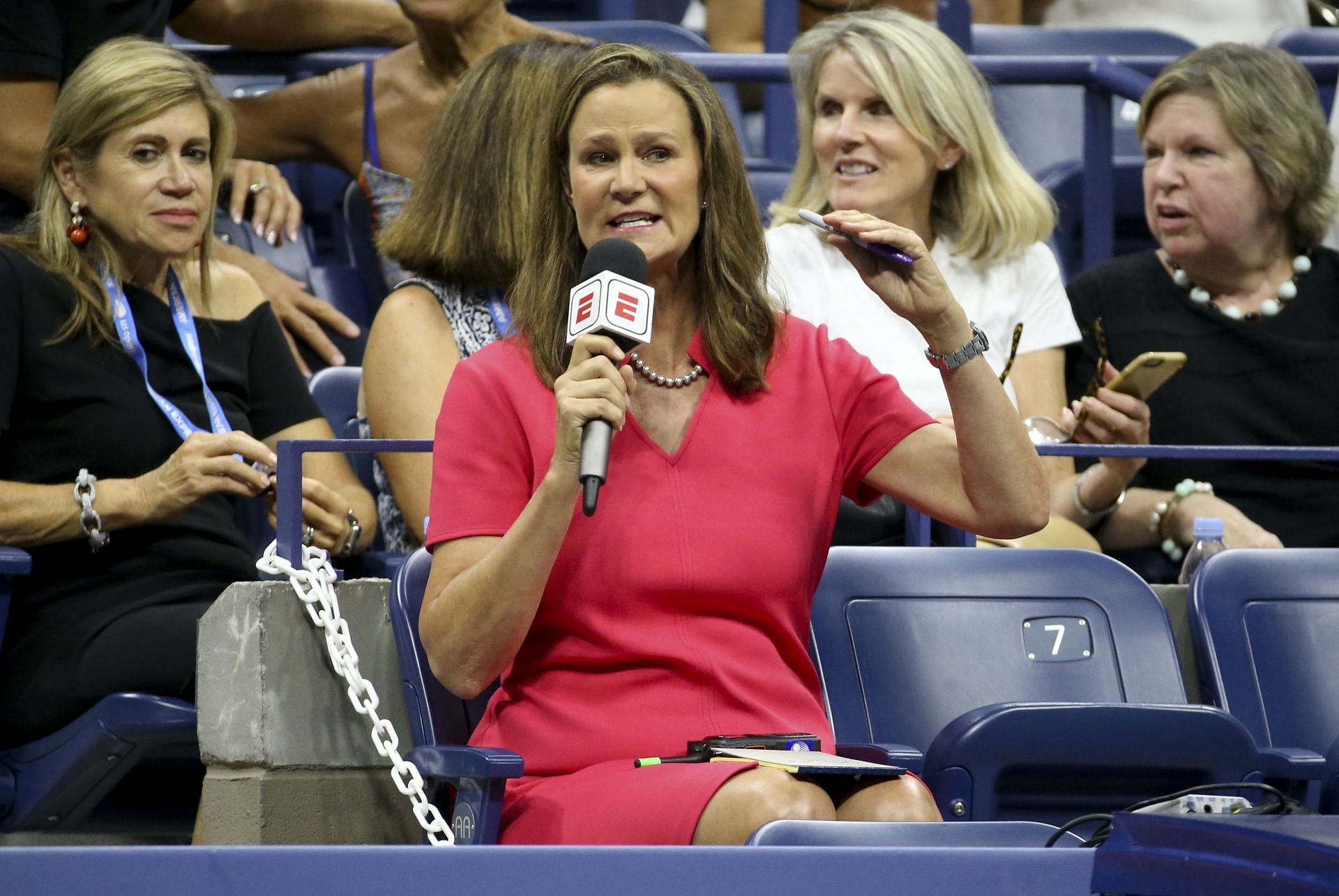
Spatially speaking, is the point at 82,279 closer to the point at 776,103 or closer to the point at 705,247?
the point at 705,247

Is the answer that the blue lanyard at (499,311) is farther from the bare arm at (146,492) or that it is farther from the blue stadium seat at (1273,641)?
the blue stadium seat at (1273,641)

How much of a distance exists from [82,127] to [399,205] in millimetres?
677

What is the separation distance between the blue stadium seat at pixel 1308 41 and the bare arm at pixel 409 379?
106 inches

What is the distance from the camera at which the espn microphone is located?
1.68 m

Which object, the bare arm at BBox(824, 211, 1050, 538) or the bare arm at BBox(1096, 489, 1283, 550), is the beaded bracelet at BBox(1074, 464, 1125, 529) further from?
the bare arm at BBox(824, 211, 1050, 538)

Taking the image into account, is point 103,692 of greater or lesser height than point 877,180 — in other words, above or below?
below

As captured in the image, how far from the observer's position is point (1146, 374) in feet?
8.96

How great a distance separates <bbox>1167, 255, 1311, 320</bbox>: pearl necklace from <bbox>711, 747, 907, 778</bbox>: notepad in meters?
1.66

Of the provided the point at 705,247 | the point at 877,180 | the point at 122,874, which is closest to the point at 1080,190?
the point at 877,180

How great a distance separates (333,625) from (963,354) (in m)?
0.81

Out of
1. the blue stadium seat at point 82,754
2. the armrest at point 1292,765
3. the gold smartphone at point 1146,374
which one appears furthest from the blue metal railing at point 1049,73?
the armrest at point 1292,765

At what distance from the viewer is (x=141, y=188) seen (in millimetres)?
2748

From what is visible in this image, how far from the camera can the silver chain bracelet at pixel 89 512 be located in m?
2.51

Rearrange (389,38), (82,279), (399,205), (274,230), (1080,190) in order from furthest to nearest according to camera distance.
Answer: (1080,190), (389,38), (274,230), (399,205), (82,279)
